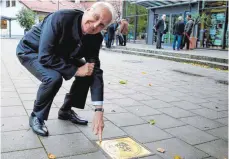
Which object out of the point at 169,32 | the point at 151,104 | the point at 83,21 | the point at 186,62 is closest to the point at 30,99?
the point at 151,104

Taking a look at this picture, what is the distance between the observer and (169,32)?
1959 centimetres

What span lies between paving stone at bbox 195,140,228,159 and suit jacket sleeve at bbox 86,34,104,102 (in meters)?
1.24

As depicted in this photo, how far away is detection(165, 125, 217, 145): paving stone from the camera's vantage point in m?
3.20

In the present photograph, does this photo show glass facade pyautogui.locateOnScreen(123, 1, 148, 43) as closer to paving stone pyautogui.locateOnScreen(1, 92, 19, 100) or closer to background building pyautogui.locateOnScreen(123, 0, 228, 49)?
background building pyautogui.locateOnScreen(123, 0, 228, 49)

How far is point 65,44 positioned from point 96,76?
0.46 m

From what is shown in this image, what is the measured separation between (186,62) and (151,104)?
294 inches

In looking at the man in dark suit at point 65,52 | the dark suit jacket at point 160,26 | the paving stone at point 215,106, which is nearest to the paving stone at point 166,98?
the paving stone at point 215,106

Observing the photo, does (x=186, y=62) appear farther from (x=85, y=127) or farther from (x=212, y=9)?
(x=85, y=127)

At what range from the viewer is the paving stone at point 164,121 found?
366 centimetres

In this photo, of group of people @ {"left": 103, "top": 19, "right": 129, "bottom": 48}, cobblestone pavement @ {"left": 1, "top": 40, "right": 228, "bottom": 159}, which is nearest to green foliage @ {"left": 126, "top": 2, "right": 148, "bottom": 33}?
group of people @ {"left": 103, "top": 19, "right": 129, "bottom": 48}

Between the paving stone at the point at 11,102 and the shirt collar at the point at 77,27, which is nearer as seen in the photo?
the shirt collar at the point at 77,27

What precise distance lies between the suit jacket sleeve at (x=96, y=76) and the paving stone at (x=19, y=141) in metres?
0.77

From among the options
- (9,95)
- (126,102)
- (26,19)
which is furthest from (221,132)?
(26,19)

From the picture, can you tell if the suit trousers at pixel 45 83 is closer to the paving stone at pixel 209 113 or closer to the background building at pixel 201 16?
the paving stone at pixel 209 113
